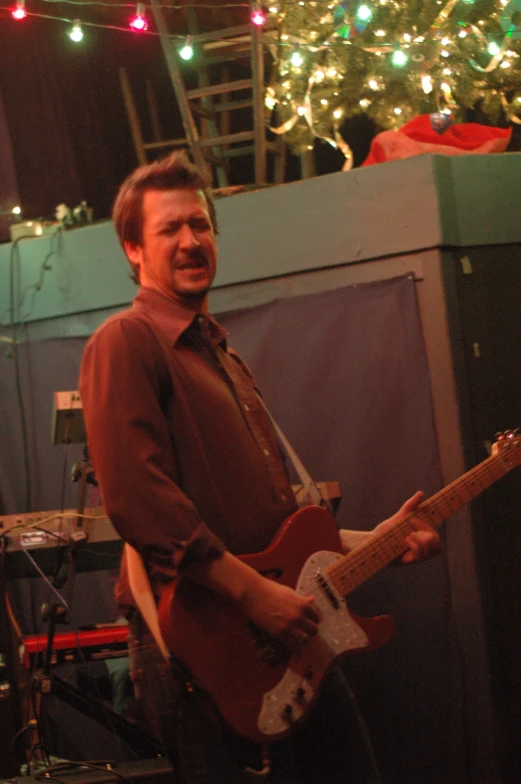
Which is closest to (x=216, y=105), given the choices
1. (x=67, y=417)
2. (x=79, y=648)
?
(x=67, y=417)

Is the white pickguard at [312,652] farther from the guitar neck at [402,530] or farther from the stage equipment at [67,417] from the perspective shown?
the stage equipment at [67,417]

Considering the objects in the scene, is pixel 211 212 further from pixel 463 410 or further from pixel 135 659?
pixel 463 410

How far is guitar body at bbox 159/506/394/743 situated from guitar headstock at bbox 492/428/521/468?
2.85 ft

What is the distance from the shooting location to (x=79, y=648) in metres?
3.57

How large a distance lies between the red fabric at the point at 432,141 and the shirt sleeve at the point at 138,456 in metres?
2.83

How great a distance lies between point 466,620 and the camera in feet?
13.2

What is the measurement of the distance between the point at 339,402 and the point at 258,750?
249 centimetres

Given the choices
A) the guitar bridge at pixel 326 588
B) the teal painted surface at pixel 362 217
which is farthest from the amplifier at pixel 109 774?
the teal painted surface at pixel 362 217

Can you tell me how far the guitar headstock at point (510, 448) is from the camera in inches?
114

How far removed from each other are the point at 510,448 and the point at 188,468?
1262 millimetres

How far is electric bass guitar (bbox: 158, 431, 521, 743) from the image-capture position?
196cm

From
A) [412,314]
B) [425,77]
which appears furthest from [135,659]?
[425,77]

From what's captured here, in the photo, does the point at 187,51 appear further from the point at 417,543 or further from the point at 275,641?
the point at 275,641

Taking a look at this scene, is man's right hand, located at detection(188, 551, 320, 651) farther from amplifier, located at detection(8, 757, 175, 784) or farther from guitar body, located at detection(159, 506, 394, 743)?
amplifier, located at detection(8, 757, 175, 784)
